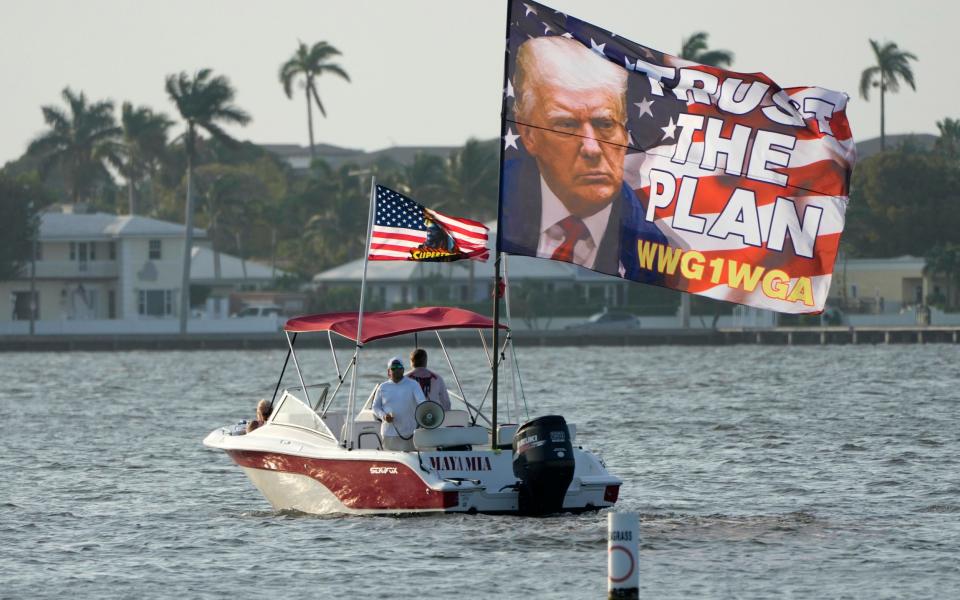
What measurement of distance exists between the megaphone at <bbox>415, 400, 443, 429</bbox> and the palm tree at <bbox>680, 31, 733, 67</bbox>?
99736mm

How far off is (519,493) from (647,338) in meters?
88.6

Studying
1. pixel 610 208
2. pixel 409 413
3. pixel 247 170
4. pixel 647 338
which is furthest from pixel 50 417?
pixel 247 170

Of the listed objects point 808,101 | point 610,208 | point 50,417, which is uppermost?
point 808,101

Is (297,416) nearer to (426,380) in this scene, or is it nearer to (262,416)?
(262,416)

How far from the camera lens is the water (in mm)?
19516

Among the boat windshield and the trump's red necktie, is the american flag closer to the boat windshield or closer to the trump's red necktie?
the trump's red necktie

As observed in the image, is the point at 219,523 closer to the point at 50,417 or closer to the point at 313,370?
the point at 50,417

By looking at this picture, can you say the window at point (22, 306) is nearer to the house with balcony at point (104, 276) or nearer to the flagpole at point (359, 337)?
the house with balcony at point (104, 276)

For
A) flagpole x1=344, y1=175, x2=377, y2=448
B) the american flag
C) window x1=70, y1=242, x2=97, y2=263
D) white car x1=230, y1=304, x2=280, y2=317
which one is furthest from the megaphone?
window x1=70, y1=242, x2=97, y2=263

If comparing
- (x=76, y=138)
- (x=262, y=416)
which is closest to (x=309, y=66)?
(x=76, y=138)

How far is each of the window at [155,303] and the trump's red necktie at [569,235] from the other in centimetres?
9815

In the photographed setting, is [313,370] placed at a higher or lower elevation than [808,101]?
lower

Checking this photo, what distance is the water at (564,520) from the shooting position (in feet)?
64.0

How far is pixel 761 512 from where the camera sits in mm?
25000
